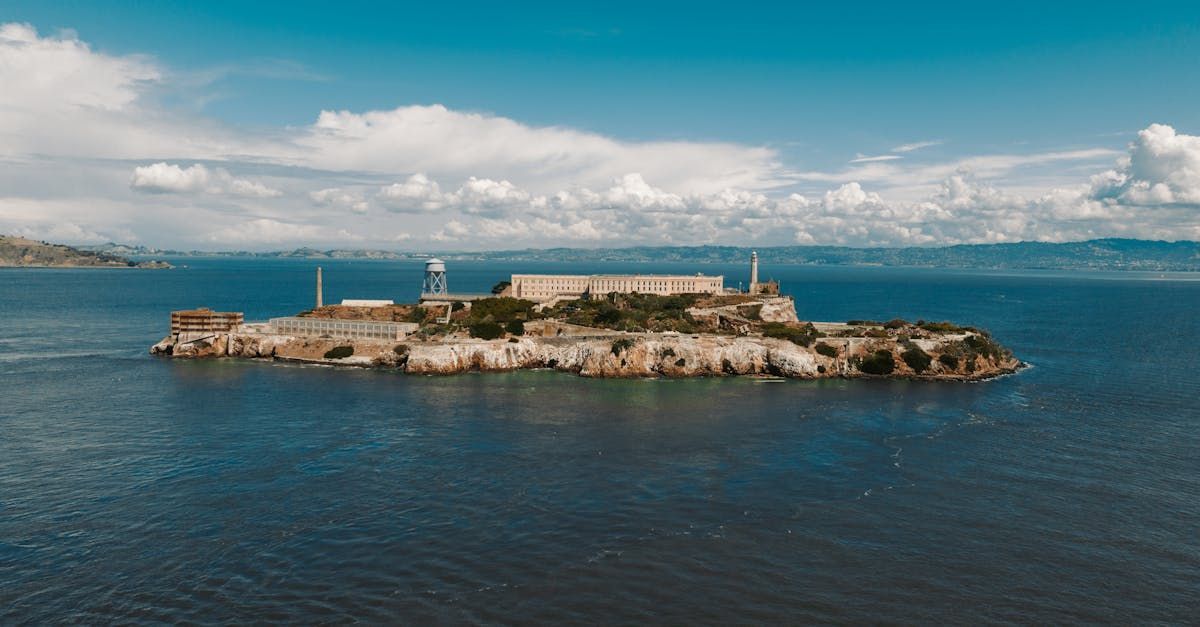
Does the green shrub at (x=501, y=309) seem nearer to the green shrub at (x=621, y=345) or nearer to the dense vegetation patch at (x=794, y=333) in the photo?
the green shrub at (x=621, y=345)

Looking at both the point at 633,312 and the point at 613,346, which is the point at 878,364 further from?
the point at 633,312

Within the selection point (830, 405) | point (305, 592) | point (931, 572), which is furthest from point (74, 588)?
point (830, 405)

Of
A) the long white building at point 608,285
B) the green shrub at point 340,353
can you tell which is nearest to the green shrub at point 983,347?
the long white building at point 608,285

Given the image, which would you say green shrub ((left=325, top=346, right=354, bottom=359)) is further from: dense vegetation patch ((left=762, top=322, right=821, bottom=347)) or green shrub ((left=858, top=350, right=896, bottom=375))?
green shrub ((left=858, top=350, right=896, bottom=375))

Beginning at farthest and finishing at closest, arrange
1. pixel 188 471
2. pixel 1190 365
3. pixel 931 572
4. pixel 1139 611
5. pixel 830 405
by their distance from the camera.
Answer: pixel 1190 365 < pixel 830 405 < pixel 188 471 < pixel 931 572 < pixel 1139 611

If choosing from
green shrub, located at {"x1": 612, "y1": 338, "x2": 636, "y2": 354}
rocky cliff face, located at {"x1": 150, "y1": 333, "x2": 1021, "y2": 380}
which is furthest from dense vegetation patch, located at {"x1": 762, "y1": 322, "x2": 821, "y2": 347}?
green shrub, located at {"x1": 612, "y1": 338, "x2": 636, "y2": 354}

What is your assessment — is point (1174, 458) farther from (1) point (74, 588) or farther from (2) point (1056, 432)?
(1) point (74, 588)
